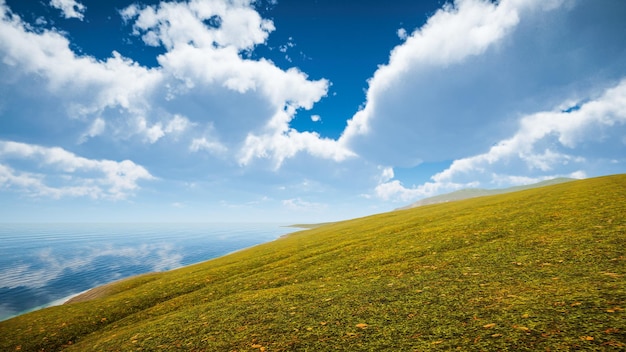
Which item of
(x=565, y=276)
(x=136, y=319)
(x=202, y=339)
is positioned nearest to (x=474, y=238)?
(x=565, y=276)

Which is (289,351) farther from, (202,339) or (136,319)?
(136,319)

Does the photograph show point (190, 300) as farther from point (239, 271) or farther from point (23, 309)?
point (23, 309)

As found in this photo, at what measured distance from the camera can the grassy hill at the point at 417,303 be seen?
29.5 feet

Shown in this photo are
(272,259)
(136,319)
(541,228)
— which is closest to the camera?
(136,319)

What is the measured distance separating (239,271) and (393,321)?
81.7 feet

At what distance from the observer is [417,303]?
12.4 m

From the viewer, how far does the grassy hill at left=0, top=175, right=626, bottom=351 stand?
8977 mm

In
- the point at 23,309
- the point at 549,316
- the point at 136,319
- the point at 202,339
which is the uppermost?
the point at 549,316

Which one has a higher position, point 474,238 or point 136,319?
point 474,238

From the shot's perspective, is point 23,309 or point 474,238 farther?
point 23,309

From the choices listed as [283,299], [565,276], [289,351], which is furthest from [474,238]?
[289,351]

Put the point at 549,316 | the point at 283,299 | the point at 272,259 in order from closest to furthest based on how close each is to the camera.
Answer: the point at 549,316, the point at 283,299, the point at 272,259

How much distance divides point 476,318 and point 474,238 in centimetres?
1662

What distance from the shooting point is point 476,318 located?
9938 millimetres
